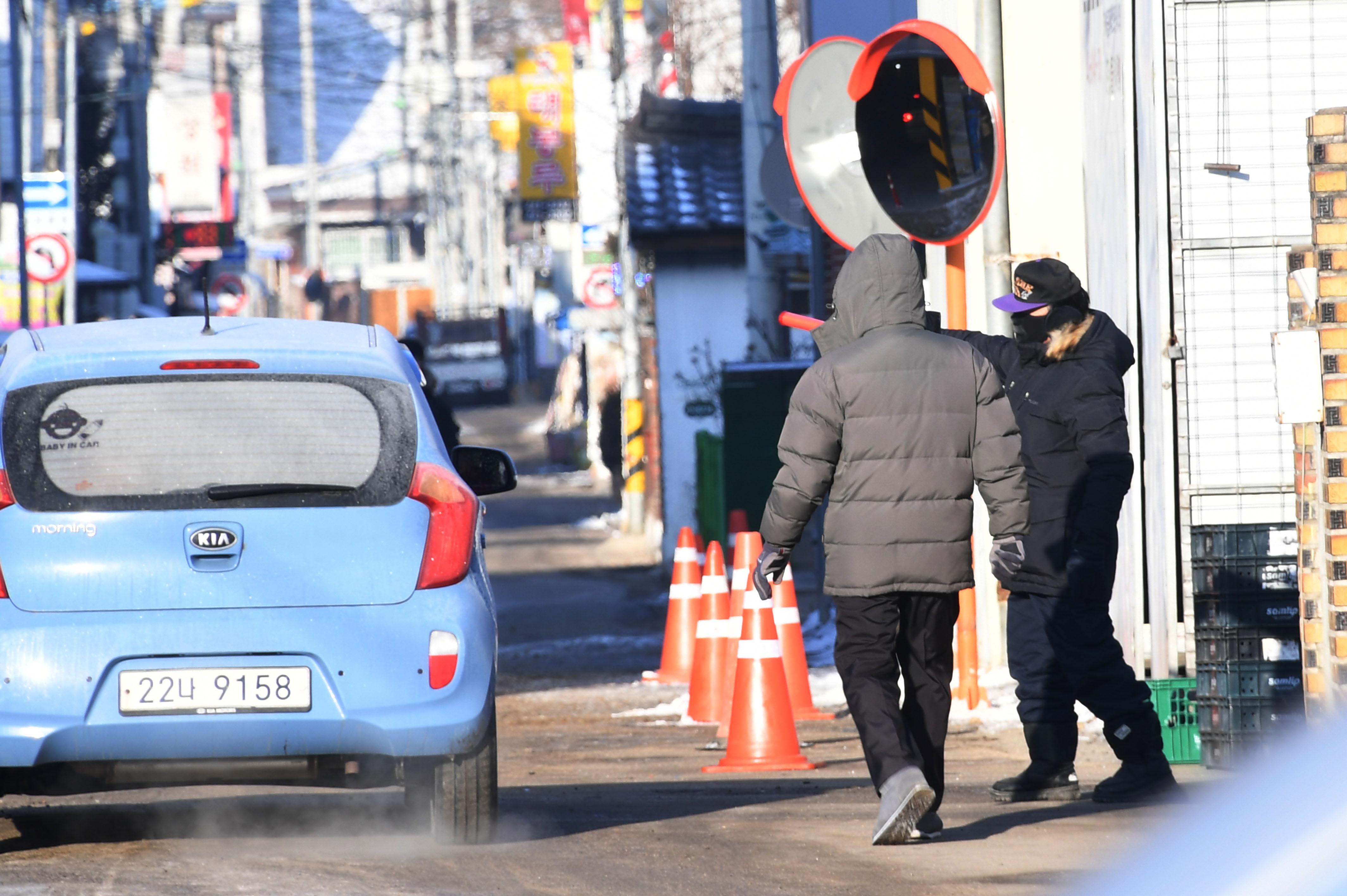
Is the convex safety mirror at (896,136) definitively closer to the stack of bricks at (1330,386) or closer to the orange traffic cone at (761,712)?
the orange traffic cone at (761,712)

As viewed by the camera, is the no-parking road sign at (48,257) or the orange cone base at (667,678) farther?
the no-parking road sign at (48,257)

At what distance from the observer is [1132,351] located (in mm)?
7199

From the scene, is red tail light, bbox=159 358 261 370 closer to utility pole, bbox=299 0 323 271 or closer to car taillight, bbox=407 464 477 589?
car taillight, bbox=407 464 477 589

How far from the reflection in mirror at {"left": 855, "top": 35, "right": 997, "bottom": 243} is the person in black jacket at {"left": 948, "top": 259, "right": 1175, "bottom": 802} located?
1.96 metres

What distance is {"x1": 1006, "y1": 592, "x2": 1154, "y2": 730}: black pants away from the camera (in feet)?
23.0

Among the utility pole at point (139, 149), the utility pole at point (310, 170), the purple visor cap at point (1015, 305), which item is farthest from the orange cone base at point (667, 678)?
the utility pole at point (310, 170)

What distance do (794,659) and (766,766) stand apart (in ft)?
6.78

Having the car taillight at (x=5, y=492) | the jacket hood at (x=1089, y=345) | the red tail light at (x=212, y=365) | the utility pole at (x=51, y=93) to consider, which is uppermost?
the utility pole at (x=51, y=93)

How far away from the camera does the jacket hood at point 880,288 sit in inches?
246

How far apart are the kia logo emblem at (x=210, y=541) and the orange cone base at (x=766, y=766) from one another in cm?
329

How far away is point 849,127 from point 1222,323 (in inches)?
84.7

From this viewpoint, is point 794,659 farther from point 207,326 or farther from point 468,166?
point 468,166

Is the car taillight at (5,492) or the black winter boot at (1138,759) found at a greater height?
the car taillight at (5,492)

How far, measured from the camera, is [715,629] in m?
10.5
